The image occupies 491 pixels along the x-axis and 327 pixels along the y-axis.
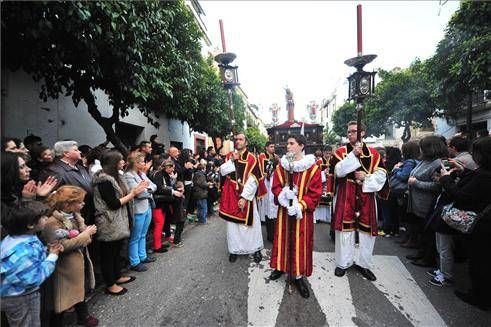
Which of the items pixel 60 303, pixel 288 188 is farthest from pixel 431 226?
pixel 60 303

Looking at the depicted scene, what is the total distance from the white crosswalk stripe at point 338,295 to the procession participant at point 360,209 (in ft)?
0.83

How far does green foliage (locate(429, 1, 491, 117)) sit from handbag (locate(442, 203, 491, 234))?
24.3ft

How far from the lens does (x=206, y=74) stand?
11.5m

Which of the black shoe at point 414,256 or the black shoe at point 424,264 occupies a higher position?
the black shoe at point 414,256

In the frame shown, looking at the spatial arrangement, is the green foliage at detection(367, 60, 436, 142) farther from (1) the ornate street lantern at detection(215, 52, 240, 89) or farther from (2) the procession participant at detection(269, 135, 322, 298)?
(2) the procession participant at detection(269, 135, 322, 298)

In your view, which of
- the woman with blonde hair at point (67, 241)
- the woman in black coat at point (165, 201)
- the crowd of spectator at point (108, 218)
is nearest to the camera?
the crowd of spectator at point (108, 218)

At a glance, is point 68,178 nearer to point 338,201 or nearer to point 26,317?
point 26,317

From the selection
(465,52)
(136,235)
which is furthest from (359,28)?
(465,52)

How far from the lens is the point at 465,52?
8688 millimetres

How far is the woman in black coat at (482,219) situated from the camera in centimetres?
300

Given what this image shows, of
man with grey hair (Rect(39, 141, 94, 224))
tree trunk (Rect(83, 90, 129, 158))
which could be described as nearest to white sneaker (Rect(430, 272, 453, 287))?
man with grey hair (Rect(39, 141, 94, 224))

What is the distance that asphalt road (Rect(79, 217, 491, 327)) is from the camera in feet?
9.58

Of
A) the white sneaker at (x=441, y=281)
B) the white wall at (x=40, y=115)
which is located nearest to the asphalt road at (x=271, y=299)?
the white sneaker at (x=441, y=281)

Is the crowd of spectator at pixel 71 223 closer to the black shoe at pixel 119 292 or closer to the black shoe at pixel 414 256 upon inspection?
the black shoe at pixel 119 292
